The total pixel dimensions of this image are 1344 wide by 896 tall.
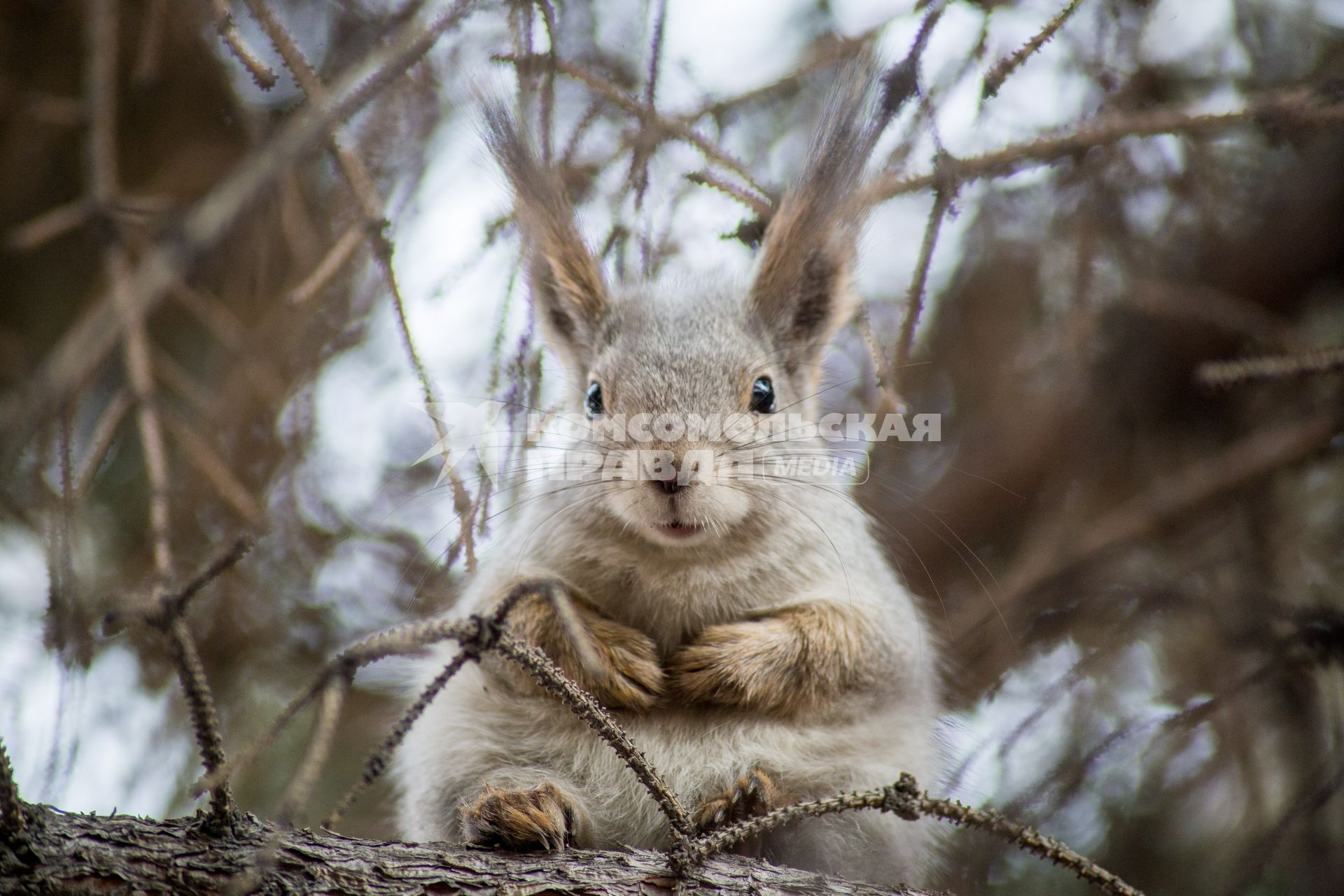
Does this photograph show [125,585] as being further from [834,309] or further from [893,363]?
[893,363]

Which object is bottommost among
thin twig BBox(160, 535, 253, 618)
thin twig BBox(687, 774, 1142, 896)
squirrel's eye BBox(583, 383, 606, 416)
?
thin twig BBox(687, 774, 1142, 896)

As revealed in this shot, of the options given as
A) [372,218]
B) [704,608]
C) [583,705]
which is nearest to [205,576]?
[583,705]

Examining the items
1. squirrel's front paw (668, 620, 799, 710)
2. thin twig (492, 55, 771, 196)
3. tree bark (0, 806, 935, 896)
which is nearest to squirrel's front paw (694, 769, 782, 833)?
tree bark (0, 806, 935, 896)

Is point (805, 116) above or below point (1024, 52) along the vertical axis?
above

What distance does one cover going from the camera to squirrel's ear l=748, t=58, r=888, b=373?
7.72 feet

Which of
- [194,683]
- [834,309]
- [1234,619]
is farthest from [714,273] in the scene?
[194,683]

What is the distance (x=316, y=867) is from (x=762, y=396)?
1.56m

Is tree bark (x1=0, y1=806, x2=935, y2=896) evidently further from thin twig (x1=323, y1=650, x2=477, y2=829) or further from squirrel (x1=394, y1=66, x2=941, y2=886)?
thin twig (x1=323, y1=650, x2=477, y2=829)

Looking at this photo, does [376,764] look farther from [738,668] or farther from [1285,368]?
[1285,368]

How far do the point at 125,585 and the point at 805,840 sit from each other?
2.46 meters

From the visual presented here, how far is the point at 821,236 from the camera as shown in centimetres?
264

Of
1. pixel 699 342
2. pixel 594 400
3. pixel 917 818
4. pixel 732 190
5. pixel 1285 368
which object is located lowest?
pixel 917 818

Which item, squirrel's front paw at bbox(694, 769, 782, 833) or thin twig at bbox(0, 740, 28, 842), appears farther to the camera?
squirrel's front paw at bbox(694, 769, 782, 833)

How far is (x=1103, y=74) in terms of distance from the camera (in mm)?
2977
